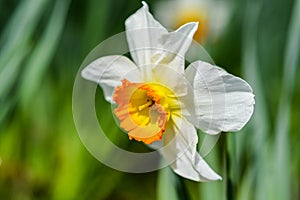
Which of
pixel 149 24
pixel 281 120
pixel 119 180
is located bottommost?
pixel 119 180

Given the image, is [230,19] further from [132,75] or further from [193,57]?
[132,75]

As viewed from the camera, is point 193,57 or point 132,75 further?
point 193,57

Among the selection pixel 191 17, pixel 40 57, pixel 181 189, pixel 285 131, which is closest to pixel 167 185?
pixel 181 189

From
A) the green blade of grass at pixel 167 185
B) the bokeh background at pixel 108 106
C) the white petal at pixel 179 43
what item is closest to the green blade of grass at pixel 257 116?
the bokeh background at pixel 108 106

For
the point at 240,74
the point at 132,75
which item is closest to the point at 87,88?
the point at 240,74

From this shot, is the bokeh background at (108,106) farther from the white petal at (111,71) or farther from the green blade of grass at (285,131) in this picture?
the white petal at (111,71)
